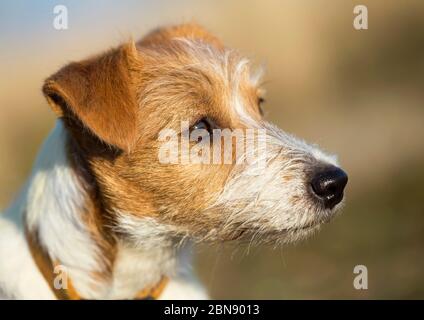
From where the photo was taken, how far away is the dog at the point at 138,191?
11.4 ft

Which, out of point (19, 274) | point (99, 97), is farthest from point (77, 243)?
point (99, 97)

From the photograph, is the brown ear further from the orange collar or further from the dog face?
the orange collar

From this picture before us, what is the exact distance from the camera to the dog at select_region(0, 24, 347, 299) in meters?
3.46

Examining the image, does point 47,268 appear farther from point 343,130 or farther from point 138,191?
point 343,130

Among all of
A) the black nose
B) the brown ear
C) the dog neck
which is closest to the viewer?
the brown ear

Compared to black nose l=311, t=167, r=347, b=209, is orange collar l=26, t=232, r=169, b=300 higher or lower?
lower

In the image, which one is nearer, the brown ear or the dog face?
the brown ear

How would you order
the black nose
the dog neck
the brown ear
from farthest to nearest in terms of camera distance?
the dog neck < the black nose < the brown ear

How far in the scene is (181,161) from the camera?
3.55 metres

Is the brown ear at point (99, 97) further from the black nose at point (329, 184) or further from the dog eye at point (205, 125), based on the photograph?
the black nose at point (329, 184)

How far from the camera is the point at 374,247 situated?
702 centimetres

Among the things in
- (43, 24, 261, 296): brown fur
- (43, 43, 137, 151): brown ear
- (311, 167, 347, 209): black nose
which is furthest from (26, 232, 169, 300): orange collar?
(311, 167, 347, 209): black nose
